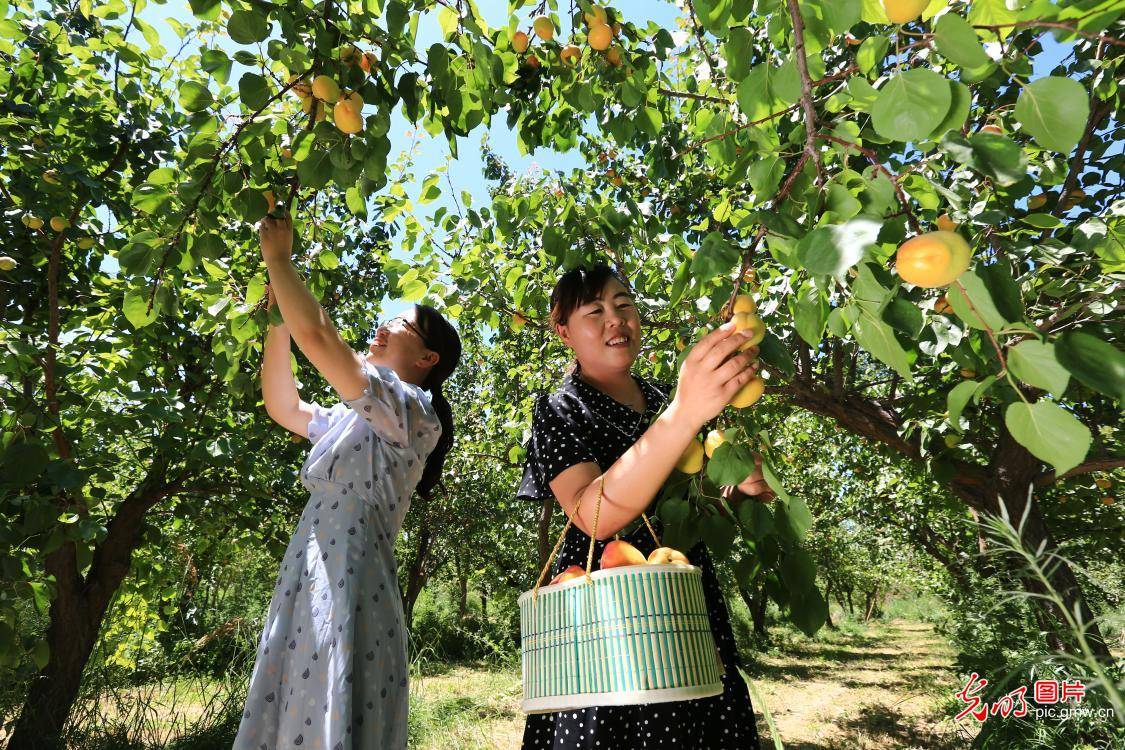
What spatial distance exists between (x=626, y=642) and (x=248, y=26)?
107cm

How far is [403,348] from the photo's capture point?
2.08 m

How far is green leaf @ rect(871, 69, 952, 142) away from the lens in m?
0.66

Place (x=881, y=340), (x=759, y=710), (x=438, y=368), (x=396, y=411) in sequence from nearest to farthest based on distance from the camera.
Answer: (x=881, y=340)
(x=396, y=411)
(x=438, y=368)
(x=759, y=710)

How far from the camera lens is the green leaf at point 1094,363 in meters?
0.62

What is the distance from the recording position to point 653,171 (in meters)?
1.97

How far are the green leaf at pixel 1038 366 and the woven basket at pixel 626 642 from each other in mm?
525

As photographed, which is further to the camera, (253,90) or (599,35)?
(599,35)

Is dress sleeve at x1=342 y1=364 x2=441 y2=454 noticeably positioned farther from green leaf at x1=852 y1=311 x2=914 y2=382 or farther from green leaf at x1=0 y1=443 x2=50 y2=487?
green leaf at x1=852 y1=311 x2=914 y2=382

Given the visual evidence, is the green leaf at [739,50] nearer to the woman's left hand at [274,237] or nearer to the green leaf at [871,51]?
the green leaf at [871,51]

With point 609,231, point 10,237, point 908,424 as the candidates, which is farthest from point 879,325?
point 10,237

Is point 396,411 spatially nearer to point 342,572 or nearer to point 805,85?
point 342,572

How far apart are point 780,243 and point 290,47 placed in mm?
795

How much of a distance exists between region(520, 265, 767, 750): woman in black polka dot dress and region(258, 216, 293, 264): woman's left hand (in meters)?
0.63

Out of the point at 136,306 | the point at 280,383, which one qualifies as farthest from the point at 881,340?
the point at 280,383
